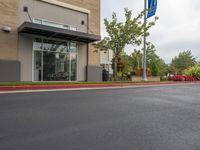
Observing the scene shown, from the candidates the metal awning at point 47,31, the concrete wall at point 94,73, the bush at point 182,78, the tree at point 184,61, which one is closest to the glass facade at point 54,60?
the metal awning at point 47,31

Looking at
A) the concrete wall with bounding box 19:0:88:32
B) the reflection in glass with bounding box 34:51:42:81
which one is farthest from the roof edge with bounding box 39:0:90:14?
the reflection in glass with bounding box 34:51:42:81

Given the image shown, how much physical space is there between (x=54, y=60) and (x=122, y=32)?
677 cm

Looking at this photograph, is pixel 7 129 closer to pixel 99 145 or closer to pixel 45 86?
pixel 99 145

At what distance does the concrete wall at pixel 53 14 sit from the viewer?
1508cm

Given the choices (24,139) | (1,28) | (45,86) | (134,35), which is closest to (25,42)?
(1,28)

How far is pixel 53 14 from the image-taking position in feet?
53.9

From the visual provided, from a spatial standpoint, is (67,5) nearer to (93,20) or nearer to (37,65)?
(93,20)

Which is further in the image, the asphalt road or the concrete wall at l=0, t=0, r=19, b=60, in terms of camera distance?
the concrete wall at l=0, t=0, r=19, b=60

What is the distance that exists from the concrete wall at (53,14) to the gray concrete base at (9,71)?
3.30 metres

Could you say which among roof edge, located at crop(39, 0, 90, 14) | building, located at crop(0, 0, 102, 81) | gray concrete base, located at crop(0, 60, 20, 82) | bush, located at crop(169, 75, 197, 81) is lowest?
bush, located at crop(169, 75, 197, 81)

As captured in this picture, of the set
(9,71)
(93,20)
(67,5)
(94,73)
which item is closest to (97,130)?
(9,71)

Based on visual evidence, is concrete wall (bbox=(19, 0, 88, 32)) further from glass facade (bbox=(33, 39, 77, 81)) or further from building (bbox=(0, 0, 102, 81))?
glass facade (bbox=(33, 39, 77, 81))

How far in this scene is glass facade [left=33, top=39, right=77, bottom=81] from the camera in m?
15.5

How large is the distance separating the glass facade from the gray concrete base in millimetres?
1471
